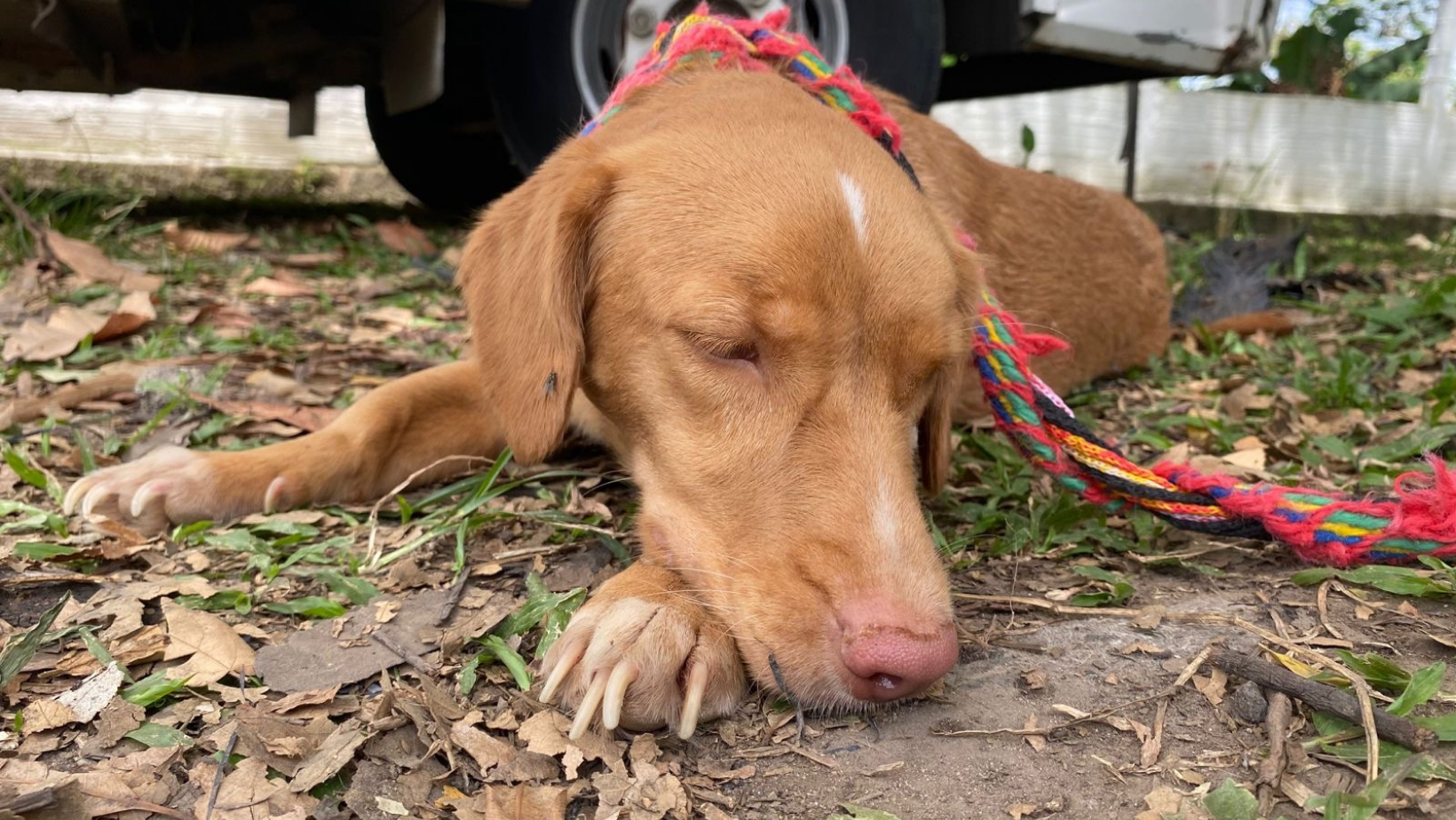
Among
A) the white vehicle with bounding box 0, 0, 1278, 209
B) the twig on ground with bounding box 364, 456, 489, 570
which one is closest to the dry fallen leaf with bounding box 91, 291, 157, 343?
the white vehicle with bounding box 0, 0, 1278, 209

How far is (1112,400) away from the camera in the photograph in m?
4.25

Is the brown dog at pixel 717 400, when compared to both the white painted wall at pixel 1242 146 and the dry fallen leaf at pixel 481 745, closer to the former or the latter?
the dry fallen leaf at pixel 481 745

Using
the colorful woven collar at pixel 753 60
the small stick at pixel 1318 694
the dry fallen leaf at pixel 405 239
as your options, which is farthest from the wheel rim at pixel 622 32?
the small stick at pixel 1318 694

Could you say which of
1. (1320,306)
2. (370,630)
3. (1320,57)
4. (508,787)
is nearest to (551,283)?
(370,630)

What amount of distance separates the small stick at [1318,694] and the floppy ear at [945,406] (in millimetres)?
901

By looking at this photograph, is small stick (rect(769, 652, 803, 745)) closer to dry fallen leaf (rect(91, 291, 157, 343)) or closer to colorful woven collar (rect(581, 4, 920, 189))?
colorful woven collar (rect(581, 4, 920, 189))

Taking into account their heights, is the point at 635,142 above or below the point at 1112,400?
above

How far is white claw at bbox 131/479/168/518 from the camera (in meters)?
2.60

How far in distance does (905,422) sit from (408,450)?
149 cm

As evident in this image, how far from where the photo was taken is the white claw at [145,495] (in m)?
2.60

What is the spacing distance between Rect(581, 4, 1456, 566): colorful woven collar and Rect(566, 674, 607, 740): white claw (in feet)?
4.69

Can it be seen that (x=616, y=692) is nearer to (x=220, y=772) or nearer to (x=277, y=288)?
Result: (x=220, y=772)

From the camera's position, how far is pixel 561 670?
1837 mm

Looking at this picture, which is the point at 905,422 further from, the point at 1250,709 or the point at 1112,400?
the point at 1112,400
